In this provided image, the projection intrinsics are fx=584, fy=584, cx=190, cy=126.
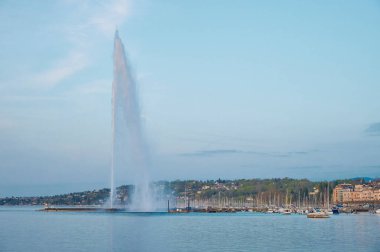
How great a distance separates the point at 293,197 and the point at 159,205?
62.3 m

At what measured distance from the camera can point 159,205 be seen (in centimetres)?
8925

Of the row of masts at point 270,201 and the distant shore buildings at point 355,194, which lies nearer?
the row of masts at point 270,201

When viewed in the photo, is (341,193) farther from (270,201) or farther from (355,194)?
→ (270,201)

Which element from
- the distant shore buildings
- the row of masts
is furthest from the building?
the row of masts

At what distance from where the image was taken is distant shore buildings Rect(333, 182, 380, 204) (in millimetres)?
156550

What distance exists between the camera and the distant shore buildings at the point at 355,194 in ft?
514

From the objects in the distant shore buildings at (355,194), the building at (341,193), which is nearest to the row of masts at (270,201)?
the distant shore buildings at (355,194)

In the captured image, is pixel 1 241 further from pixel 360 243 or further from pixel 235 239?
pixel 360 243

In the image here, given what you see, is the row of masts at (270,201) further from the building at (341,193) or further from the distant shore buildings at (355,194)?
the building at (341,193)

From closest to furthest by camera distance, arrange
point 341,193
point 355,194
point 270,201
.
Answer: point 270,201 < point 355,194 < point 341,193

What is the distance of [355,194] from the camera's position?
526ft

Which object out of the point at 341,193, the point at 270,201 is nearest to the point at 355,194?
the point at 341,193

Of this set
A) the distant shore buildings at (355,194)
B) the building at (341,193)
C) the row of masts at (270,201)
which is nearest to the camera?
the row of masts at (270,201)

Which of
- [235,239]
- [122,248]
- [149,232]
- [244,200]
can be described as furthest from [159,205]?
[244,200]
